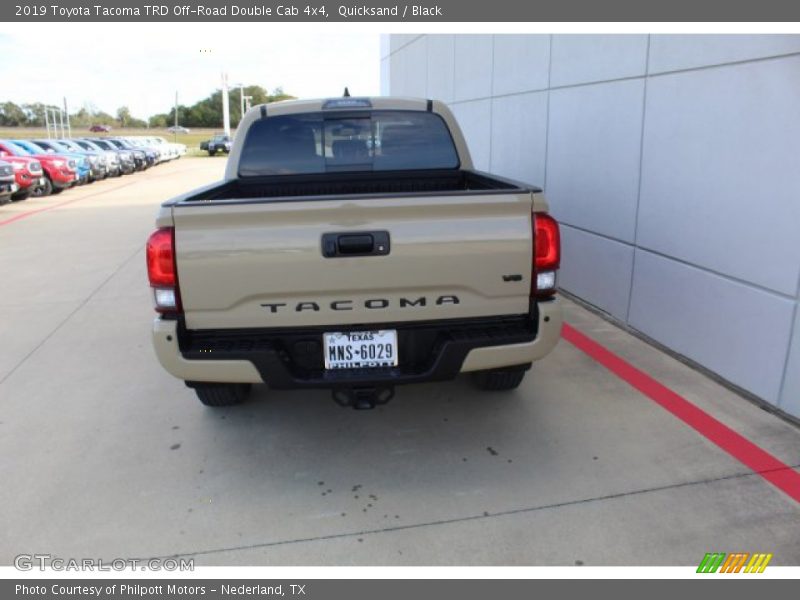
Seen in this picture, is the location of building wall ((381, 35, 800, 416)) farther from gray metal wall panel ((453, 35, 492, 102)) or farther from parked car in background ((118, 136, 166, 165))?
parked car in background ((118, 136, 166, 165))

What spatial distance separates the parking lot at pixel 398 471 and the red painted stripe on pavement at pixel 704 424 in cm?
2

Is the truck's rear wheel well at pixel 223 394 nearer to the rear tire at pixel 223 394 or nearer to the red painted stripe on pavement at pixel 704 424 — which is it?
the rear tire at pixel 223 394

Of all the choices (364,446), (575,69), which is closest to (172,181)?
(575,69)

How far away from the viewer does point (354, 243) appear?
303 centimetres

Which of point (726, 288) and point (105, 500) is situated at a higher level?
point (726, 288)

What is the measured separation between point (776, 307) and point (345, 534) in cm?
293

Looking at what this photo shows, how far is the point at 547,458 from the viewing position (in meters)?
3.55

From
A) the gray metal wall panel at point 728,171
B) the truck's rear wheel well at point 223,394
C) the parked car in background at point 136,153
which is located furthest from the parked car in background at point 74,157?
the gray metal wall panel at point 728,171

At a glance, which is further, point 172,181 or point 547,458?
point 172,181

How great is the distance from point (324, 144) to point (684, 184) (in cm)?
265

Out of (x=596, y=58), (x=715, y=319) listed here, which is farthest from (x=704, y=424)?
(x=596, y=58)

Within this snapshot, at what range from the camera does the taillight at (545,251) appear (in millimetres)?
3191

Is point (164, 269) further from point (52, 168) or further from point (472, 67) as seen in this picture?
point (52, 168)
